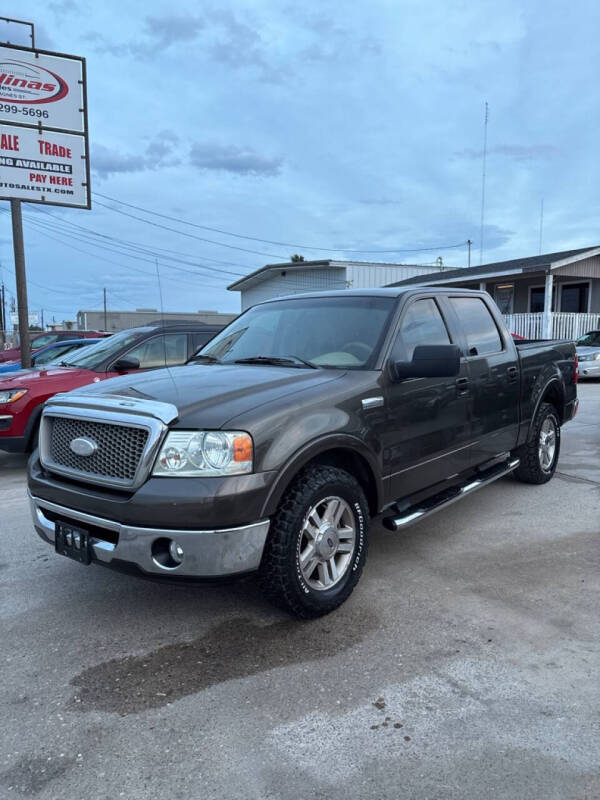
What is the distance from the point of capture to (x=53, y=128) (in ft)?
37.4

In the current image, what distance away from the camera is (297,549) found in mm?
3047

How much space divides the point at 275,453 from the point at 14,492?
431cm

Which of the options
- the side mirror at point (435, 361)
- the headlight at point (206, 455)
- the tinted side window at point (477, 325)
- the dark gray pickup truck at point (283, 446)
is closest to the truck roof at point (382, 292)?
the dark gray pickup truck at point (283, 446)

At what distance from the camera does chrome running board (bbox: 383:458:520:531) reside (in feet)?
12.3

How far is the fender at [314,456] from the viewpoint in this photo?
293 centimetres

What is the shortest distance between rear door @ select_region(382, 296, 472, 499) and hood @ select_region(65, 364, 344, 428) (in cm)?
50

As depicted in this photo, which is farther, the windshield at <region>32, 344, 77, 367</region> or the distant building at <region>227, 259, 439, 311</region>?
the distant building at <region>227, 259, 439, 311</region>

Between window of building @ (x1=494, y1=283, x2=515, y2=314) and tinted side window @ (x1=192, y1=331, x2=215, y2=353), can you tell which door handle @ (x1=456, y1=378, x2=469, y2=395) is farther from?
window of building @ (x1=494, y1=283, x2=515, y2=314)

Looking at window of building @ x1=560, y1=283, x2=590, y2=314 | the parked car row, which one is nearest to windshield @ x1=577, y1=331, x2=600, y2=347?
window of building @ x1=560, y1=283, x2=590, y2=314

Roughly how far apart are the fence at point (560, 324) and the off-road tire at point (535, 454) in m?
14.9

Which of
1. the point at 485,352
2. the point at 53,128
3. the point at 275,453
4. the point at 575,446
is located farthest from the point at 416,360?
the point at 53,128

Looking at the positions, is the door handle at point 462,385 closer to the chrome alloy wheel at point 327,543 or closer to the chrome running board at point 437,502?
the chrome running board at point 437,502

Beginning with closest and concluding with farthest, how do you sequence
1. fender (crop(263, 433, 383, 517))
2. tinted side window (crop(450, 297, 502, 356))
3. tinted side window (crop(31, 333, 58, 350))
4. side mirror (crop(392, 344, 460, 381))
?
fender (crop(263, 433, 383, 517))
side mirror (crop(392, 344, 460, 381))
tinted side window (crop(450, 297, 502, 356))
tinted side window (crop(31, 333, 58, 350))

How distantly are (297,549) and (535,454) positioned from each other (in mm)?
3609
